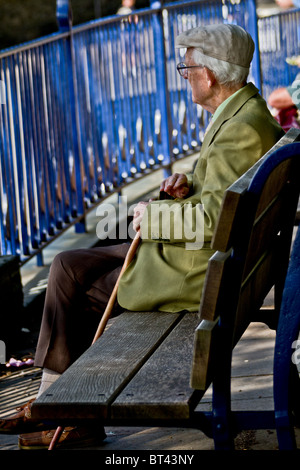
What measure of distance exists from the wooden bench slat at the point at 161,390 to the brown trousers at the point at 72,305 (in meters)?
0.79

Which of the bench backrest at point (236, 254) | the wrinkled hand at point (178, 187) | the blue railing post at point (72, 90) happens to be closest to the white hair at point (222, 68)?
the wrinkled hand at point (178, 187)

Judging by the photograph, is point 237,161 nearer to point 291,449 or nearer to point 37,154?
point 291,449

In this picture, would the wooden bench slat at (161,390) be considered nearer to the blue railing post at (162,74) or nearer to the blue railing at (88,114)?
the blue railing at (88,114)

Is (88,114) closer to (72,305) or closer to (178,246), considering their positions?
(72,305)

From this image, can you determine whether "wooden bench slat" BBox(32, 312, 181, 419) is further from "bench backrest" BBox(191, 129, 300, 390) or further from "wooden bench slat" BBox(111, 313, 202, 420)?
"bench backrest" BBox(191, 129, 300, 390)

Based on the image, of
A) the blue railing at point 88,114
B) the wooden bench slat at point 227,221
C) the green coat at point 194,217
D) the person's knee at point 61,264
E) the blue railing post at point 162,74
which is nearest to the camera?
the wooden bench slat at point 227,221

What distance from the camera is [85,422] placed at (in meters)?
2.39

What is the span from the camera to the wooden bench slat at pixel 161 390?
2.32 meters

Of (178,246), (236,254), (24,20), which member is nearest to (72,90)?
(178,246)

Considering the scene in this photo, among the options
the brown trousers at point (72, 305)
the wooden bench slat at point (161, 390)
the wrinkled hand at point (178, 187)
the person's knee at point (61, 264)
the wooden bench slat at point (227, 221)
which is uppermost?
the wooden bench slat at point (227, 221)

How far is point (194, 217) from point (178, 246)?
7.4 inches

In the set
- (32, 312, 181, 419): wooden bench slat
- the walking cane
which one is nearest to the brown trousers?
the walking cane
